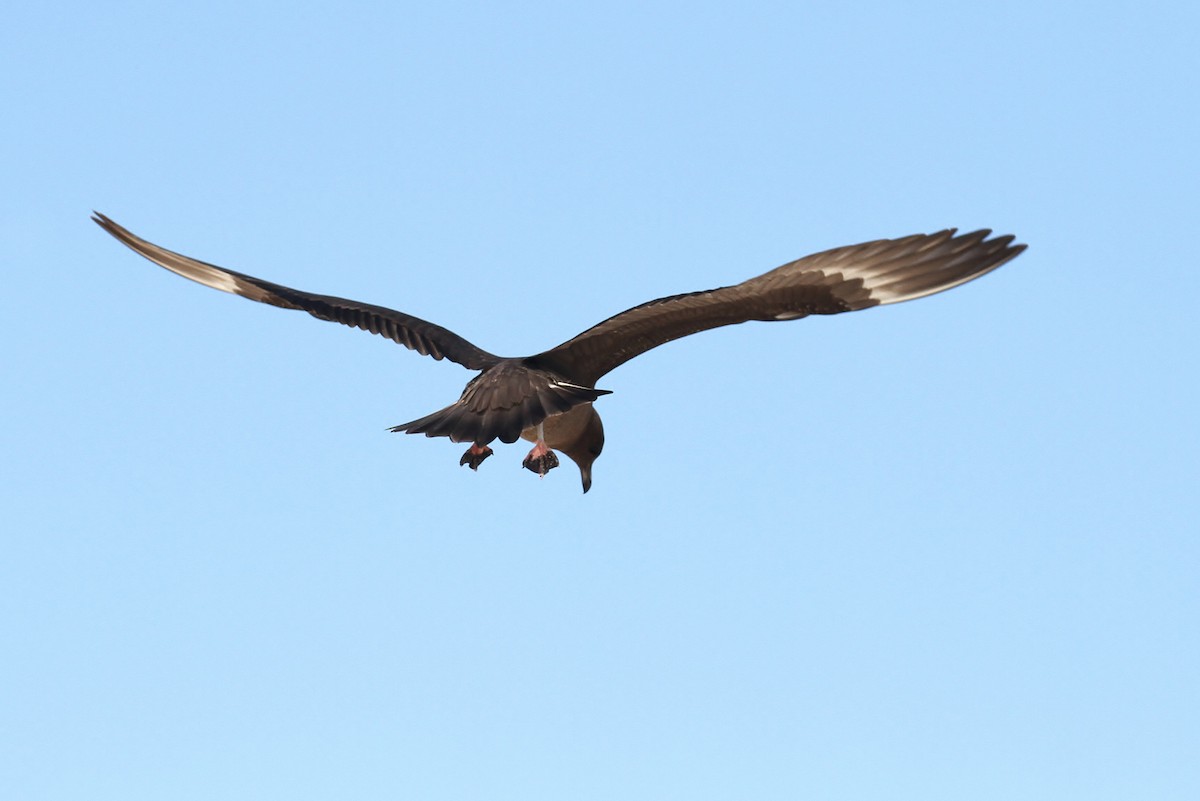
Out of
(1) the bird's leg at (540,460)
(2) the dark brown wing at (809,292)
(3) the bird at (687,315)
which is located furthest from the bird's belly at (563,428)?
(2) the dark brown wing at (809,292)

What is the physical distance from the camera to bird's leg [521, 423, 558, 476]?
13703 millimetres

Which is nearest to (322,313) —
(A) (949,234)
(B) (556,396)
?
(B) (556,396)

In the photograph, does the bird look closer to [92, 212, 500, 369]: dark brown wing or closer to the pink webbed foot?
[92, 212, 500, 369]: dark brown wing

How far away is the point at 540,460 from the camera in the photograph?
13727 mm

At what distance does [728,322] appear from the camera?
1208 cm

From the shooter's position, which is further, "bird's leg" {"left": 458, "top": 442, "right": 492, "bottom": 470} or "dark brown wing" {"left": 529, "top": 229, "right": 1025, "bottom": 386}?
"bird's leg" {"left": 458, "top": 442, "right": 492, "bottom": 470}

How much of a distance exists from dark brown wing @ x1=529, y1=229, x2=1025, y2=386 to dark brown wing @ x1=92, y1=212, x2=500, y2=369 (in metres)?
1.01

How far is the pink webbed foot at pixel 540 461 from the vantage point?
539 inches

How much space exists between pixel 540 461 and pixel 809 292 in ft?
10.0

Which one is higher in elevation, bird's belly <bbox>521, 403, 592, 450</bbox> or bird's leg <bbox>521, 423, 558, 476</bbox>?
bird's belly <bbox>521, 403, 592, 450</bbox>

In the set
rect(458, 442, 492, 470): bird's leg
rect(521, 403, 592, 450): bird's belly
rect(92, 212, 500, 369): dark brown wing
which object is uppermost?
rect(92, 212, 500, 369): dark brown wing

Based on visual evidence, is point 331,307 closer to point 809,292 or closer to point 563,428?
point 563,428

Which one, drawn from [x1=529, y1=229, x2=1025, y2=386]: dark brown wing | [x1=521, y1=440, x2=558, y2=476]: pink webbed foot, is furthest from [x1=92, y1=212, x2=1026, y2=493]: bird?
[x1=521, y1=440, x2=558, y2=476]: pink webbed foot

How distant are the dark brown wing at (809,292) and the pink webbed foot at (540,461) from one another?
129 centimetres
